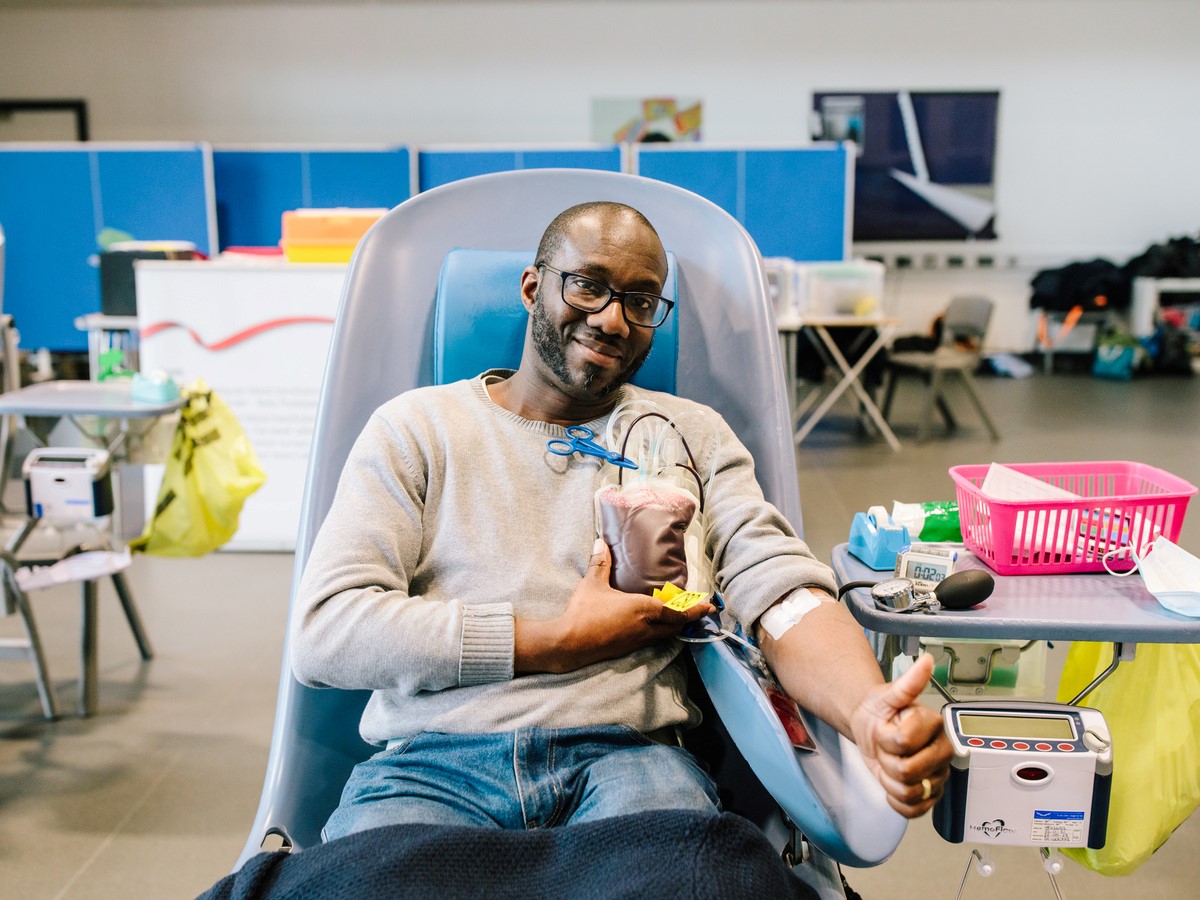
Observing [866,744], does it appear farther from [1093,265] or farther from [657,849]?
[1093,265]

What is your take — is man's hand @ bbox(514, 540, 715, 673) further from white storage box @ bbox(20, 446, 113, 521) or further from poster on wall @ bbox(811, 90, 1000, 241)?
poster on wall @ bbox(811, 90, 1000, 241)

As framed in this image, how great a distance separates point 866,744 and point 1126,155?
9.30 m

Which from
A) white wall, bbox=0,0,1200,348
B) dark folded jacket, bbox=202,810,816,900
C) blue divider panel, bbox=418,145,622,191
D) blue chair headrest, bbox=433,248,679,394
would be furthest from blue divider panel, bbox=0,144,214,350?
dark folded jacket, bbox=202,810,816,900

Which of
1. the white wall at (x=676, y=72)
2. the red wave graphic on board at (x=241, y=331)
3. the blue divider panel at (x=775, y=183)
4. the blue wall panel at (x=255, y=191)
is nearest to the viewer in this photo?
the red wave graphic on board at (x=241, y=331)

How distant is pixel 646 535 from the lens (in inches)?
50.1

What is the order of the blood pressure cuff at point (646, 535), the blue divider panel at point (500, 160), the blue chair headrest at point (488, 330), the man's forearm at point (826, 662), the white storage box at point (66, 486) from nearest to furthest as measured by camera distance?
the man's forearm at point (826, 662) → the blood pressure cuff at point (646, 535) → the blue chair headrest at point (488, 330) → the white storage box at point (66, 486) → the blue divider panel at point (500, 160)

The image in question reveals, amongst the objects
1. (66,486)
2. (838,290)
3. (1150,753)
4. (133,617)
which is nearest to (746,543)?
(1150,753)

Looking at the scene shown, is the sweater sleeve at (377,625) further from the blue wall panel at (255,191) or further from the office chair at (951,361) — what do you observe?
the blue wall panel at (255,191)

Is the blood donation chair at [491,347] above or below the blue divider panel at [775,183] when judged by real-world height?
below

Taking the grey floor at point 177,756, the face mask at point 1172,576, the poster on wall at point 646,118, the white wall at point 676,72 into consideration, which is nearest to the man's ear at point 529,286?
the face mask at point 1172,576

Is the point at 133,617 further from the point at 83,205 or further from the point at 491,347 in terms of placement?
the point at 83,205

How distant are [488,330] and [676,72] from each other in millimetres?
7730

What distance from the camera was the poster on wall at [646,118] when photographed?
28.9 ft

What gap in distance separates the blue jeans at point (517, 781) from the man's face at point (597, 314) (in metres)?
0.50
